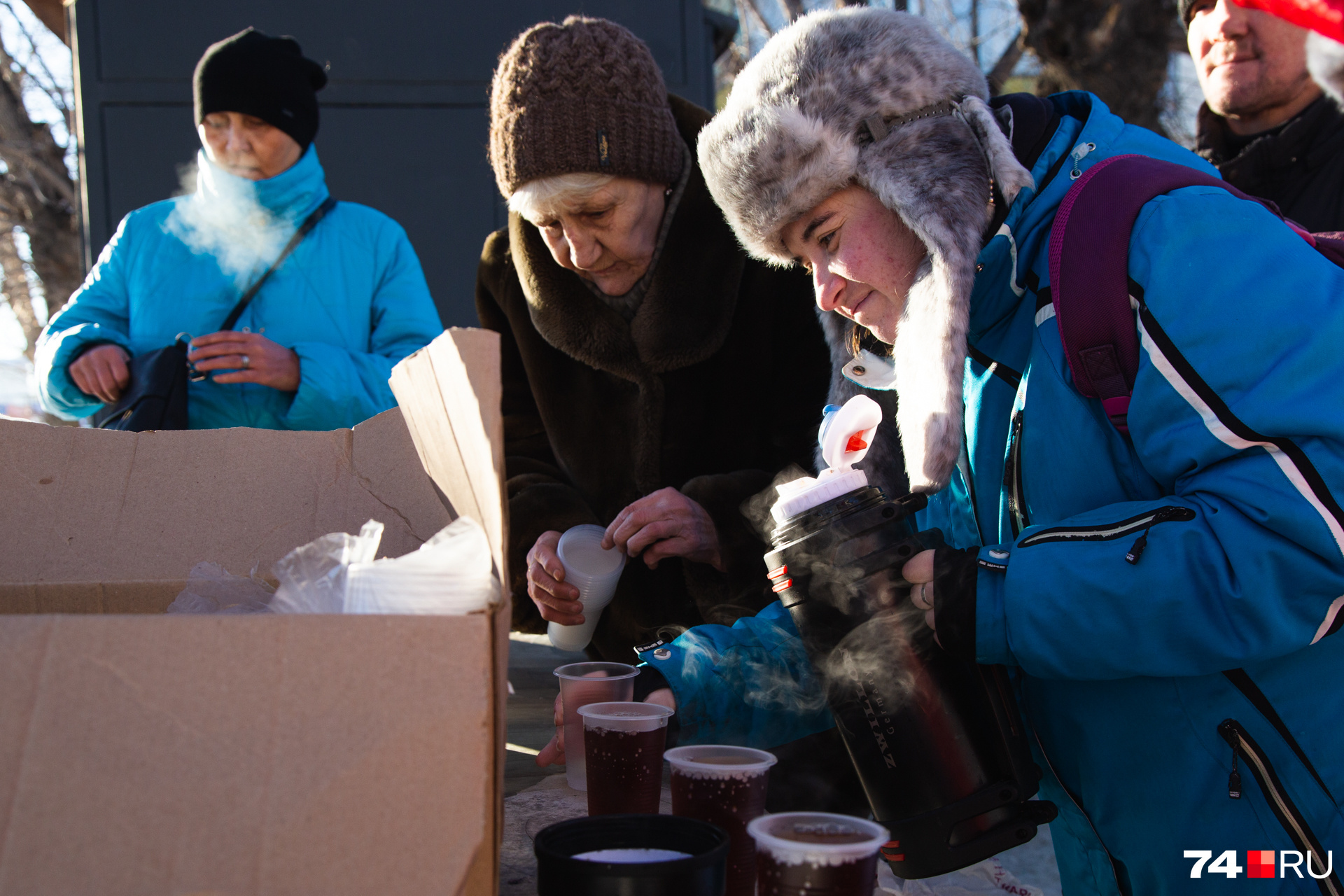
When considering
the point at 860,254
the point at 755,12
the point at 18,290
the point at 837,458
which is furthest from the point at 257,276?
the point at 755,12

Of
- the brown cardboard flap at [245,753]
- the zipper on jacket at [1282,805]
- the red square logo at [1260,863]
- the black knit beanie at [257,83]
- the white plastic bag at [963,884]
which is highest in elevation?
the black knit beanie at [257,83]

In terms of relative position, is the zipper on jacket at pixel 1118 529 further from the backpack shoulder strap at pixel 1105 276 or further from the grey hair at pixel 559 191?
the grey hair at pixel 559 191

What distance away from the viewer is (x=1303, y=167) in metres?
3.00

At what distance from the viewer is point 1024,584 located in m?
1.24

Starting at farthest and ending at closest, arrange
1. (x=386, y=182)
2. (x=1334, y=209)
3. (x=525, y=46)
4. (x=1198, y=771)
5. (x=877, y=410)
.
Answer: (x=386, y=182) → (x=1334, y=209) → (x=525, y=46) → (x=877, y=410) → (x=1198, y=771)

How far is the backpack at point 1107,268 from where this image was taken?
4.19 feet

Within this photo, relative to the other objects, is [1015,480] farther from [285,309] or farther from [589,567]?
[285,309]

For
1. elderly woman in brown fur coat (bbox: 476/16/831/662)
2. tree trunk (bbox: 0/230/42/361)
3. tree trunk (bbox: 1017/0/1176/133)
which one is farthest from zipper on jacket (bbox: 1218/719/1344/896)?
tree trunk (bbox: 0/230/42/361)

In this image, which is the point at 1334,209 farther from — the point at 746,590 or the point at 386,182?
the point at 386,182

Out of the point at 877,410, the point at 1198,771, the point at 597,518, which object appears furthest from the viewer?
the point at 597,518

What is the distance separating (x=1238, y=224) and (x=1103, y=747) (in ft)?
2.33

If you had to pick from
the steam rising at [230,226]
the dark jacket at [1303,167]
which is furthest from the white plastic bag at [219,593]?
the dark jacket at [1303,167]

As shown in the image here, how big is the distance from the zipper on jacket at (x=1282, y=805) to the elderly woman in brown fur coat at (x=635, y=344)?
1194mm

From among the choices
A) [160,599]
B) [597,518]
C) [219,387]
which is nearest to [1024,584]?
[160,599]
